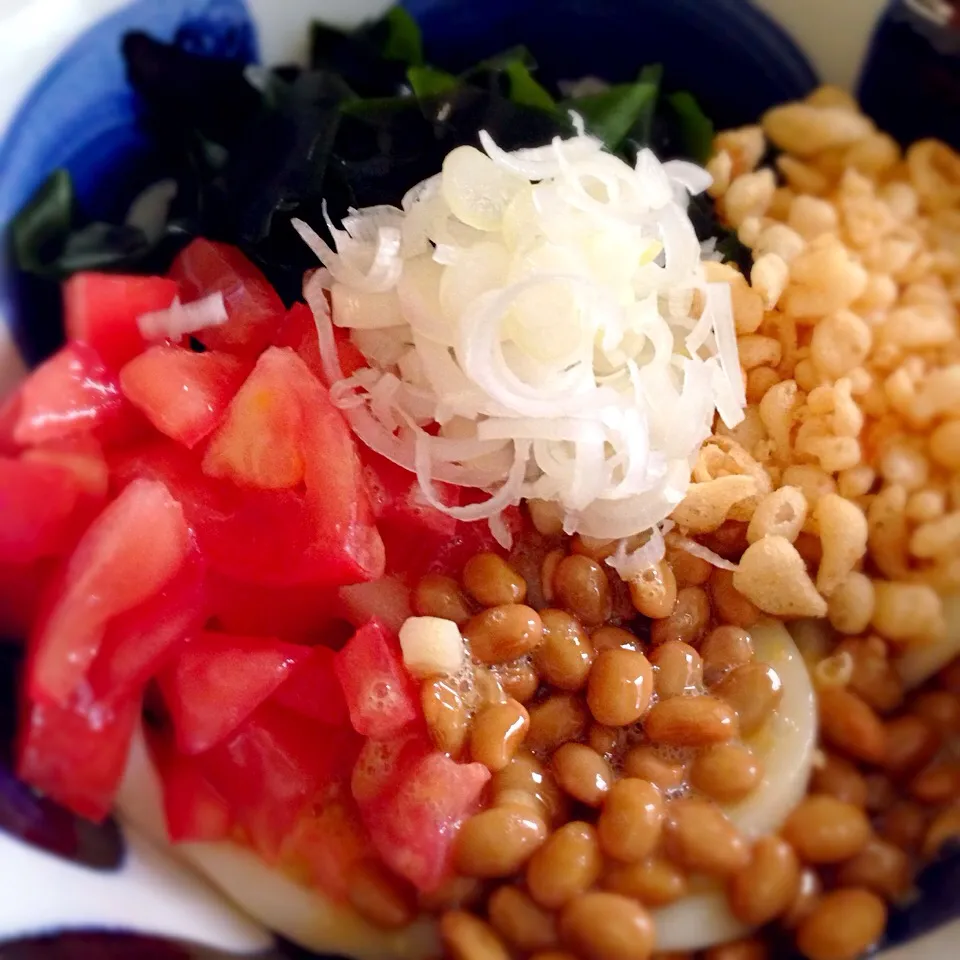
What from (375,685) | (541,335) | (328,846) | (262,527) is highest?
(541,335)

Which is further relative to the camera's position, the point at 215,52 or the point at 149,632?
the point at 215,52

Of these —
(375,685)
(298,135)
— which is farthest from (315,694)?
(298,135)

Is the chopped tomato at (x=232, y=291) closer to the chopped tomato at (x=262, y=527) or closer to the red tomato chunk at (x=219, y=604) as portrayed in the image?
the red tomato chunk at (x=219, y=604)

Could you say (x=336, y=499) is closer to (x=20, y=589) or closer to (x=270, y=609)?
(x=270, y=609)

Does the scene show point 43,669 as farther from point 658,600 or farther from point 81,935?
point 658,600

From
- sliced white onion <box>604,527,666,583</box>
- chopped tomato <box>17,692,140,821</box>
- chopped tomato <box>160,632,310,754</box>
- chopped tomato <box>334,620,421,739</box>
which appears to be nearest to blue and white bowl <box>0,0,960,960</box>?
chopped tomato <box>17,692,140,821</box>

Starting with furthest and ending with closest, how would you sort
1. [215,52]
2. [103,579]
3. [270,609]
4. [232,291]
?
1. [215,52]
2. [232,291]
3. [270,609]
4. [103,579]

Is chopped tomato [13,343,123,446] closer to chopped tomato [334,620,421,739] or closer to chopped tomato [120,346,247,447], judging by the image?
chopped tomato [120,346,247,447]
